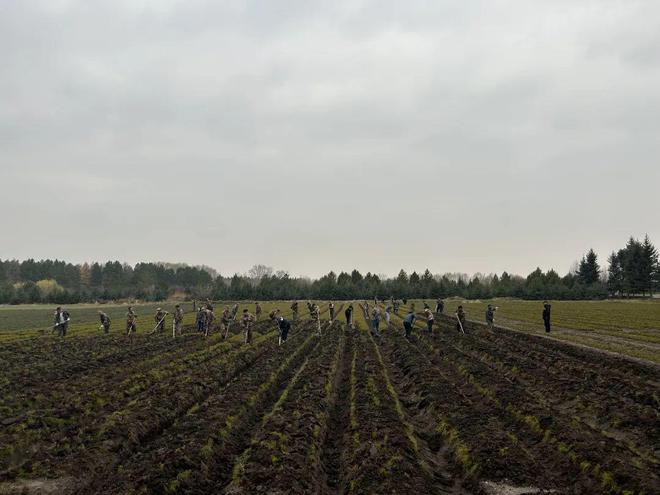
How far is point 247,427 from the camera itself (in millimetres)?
13219

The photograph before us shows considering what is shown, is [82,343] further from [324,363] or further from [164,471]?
[164,471]

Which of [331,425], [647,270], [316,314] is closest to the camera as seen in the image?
[331,425]

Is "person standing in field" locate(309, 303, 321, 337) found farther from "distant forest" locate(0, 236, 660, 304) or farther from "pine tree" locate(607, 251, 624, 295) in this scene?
"pine tree" locate(607, 251, 624, 295)

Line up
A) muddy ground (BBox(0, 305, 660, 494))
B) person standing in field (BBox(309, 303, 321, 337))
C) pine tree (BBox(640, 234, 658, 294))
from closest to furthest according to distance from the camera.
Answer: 1. muddy ground (BBox(0, 305, 660, 494))
2. person standing in field (BBox(309, 303, 321, 337))
3. pine tree (BBox(640, 234, 658, 294))

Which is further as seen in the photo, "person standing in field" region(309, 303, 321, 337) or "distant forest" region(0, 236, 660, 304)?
"distant forest" region(0, 236, 660, 304)

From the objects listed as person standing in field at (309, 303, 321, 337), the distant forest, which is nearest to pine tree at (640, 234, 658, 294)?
the distant forest

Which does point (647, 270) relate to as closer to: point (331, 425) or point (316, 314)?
point (316, 314)

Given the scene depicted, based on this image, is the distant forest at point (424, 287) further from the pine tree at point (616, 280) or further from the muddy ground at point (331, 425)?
the muddy ground at point (331, 425)

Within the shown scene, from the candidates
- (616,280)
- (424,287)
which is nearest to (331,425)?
(424,287)

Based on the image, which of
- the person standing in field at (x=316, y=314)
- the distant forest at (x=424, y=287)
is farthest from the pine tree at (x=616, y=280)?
the person standing in field at (x=316, y=314)

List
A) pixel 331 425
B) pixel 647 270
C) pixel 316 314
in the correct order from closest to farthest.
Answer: pixel 331 425 < pixel 316 314 < pixel 647 270

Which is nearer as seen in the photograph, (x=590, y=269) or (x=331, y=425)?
(x=331, y=425)

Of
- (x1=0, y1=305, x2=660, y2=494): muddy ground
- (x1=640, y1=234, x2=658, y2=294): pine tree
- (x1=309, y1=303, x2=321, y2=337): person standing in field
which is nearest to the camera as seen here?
(x1=0, y1=305, x2=660, y2=494): muddy ground

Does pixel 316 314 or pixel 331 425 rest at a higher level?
pixel 316 314
